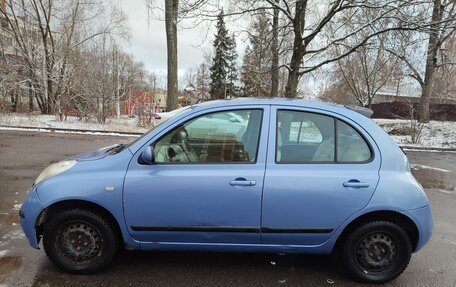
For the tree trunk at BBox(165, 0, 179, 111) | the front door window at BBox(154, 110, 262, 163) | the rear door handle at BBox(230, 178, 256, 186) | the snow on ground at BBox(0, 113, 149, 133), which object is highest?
the tree trunk at BBox(165, 0, 179, 111)

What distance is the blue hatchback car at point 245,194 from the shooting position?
138 inches

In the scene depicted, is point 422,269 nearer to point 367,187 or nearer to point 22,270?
point 367,187

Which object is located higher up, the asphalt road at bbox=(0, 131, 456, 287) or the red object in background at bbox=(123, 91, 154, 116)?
the red object in background at bbox=(123, 91, 154, 116)

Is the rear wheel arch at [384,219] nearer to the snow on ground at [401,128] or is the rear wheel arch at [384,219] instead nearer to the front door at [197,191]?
the front door at [197,191]

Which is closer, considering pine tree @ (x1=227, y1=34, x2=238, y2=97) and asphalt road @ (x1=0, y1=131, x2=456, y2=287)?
asphalt road @ (x1=0, y1=131, x2=456, y2=287)

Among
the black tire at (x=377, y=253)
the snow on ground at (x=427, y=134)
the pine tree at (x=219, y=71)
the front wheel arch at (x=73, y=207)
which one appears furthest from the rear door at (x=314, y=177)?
the pine tree at (x=219, y=71)

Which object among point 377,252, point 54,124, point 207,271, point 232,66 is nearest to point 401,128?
point 54,124

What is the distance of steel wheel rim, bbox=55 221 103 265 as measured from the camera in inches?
143

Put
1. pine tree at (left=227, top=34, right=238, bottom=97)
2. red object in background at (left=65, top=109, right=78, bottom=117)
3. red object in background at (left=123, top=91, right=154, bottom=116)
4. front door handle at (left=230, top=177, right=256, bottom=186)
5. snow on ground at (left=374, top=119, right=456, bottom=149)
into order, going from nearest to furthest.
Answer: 1. front door handle at (left=230, top=177, right=256, bottom=186)
2. snow on ground at (left=374, top=119, right=456, bottom=149)
3. red object in background at (left=123, top=91, right=154, bottom=116)
4. red object in background at (left=65, top=109, right=78, bottom=117)
5. pine tree at (left=227, top=34, right=238, bottom=97)

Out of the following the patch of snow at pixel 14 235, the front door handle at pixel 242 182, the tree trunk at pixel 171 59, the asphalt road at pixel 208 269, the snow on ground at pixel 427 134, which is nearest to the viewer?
the front door handle at pixel 242 182

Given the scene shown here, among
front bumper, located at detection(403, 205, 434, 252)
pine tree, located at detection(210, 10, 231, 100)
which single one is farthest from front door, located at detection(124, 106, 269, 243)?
pine tree, located at detection(210, 10, 231, 100)

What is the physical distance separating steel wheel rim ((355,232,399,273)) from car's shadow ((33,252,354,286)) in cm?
26

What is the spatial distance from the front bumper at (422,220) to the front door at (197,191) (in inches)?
55.0

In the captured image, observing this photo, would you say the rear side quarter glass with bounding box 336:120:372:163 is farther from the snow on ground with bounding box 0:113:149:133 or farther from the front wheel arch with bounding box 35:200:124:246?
the snow on ground with bounding box 0:113:149:133
